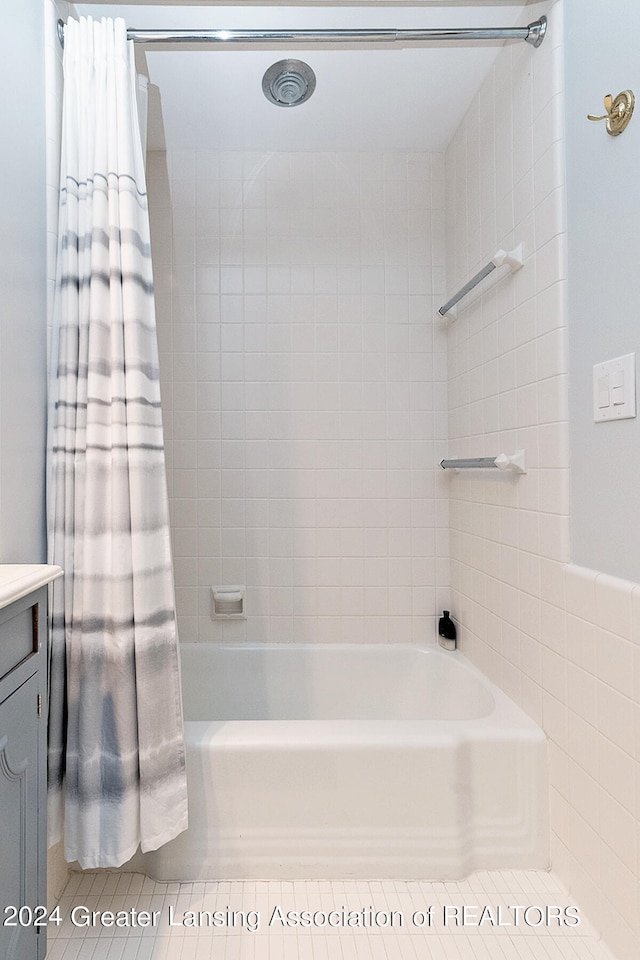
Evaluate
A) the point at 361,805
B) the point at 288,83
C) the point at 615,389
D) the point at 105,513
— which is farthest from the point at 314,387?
the point at 361,805

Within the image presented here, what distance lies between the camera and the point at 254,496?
84.7 inches

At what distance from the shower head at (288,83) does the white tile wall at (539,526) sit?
0.57 metres

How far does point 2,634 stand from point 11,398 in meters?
0.54

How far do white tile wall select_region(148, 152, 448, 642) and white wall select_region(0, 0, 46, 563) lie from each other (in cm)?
84

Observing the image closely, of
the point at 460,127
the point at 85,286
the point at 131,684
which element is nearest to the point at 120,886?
the point at 131,684

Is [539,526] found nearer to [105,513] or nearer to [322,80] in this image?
[105,513]

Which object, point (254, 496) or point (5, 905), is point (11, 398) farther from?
point (254, 496)

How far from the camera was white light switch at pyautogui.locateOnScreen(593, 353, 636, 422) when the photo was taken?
1096mm

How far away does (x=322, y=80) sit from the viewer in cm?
177

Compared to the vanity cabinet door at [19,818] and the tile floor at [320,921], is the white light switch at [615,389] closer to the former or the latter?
the tile floor at [320,921]

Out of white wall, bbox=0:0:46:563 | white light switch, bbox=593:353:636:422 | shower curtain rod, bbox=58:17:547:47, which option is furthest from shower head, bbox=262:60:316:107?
white light switch, bbox=593:353:636:422

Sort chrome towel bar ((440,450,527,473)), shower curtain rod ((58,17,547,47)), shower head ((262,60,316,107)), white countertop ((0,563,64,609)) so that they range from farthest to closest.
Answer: shower head ((262,60,316,107))
chrome towel bar ((440,450,527,473))
shower curtain rod ((58,17,547,47))
white countertop ((0,563,64,609))

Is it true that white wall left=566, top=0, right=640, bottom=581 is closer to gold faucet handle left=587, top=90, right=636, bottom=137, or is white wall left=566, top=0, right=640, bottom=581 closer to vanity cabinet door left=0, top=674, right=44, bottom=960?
gold faucet handle left=587, top=90, right=636, bottom=137

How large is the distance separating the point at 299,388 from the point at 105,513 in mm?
1080
